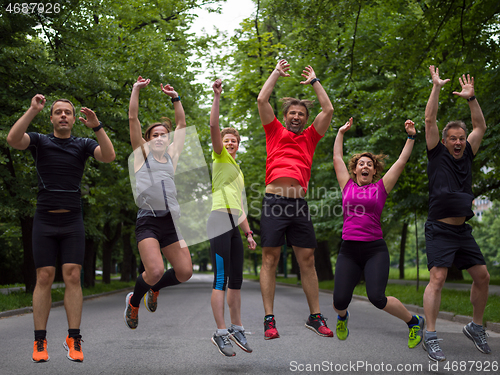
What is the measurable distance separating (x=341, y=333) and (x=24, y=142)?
143 inches

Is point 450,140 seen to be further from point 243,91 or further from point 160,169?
point 243,91

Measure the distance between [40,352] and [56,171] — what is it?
1636 millimetres

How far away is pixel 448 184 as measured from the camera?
16.4 ft

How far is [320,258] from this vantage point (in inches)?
1037

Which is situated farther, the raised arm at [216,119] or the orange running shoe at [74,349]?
the raised arm at [216,119]

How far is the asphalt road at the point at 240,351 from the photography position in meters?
5.44

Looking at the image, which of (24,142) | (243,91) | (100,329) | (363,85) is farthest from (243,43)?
(24,142)

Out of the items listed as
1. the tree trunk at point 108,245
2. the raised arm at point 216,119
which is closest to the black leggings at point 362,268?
the raised arm at point 216,119

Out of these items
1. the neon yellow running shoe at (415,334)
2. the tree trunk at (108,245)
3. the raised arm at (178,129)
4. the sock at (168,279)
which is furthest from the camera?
the tree trunk at (108,245)

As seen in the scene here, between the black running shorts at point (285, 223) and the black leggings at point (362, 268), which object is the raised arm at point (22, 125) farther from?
the black leggings at point (362, 268)

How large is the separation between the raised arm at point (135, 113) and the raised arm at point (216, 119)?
73 centimetres

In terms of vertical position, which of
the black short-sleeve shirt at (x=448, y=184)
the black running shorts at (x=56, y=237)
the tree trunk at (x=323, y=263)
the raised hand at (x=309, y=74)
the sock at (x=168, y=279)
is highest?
the raised hand at (x=309, y=74)

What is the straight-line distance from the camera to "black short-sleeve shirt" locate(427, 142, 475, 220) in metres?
4.98

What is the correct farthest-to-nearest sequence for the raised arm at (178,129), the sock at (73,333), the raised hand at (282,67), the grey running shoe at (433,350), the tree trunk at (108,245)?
the tree trunk at (108,245) < the raised arm at (178,129) < the raised hand at (282,67) < the grey running shoe at (433,350) < the sock at (73,333)
